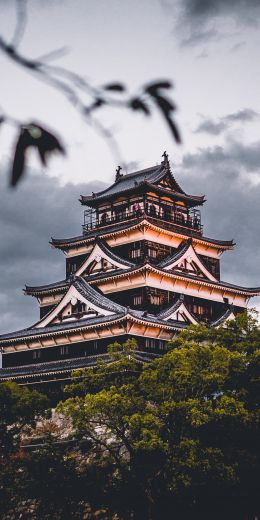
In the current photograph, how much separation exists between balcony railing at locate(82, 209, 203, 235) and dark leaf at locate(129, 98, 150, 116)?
126ft

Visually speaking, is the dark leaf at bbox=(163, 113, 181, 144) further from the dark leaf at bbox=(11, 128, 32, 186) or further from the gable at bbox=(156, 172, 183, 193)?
the gable at bbox=(156, 172, 183, 193)

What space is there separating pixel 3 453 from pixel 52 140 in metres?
27.4

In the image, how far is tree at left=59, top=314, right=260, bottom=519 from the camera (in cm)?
2347

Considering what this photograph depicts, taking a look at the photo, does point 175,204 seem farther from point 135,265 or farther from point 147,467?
point 147,467

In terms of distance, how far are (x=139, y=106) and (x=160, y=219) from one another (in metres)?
40.3

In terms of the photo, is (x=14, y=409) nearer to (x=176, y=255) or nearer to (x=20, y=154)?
(x=176, y=255)

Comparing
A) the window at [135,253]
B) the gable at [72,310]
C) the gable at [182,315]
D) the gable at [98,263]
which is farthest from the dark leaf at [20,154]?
the window at [135,253]

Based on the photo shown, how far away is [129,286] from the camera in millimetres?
39969

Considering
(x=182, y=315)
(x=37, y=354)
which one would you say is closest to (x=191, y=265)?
(x=182, y=315)

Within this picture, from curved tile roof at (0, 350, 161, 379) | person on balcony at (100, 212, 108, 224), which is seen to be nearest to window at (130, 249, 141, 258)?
person on balcony at (100, 212, 108, 224)

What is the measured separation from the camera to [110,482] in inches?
999

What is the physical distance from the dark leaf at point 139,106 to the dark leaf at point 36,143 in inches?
12.4

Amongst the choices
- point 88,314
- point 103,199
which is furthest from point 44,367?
point 103,199

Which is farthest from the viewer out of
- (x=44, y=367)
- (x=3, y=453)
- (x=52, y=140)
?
(x=44, y=367)
